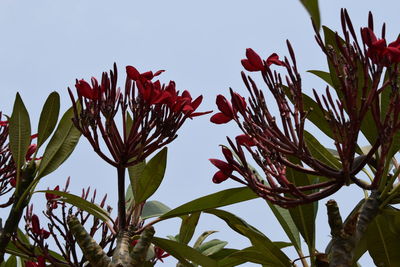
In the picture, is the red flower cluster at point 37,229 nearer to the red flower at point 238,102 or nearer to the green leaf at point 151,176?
the green leaf at point 151,176

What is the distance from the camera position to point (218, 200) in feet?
6.75

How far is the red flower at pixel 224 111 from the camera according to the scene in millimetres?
1892

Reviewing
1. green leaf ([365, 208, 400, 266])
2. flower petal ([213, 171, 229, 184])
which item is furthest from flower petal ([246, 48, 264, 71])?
green leaf ([365, 208, 400, 266])

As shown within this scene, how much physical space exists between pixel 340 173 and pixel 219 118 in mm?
475

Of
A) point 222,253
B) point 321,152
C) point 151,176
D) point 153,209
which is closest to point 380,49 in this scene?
point 321,152

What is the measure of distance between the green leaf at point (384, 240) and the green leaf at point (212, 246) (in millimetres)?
910

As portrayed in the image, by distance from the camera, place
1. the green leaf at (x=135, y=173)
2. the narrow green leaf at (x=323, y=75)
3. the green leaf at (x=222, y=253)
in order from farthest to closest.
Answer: the green leaf at (x=222, y=253) → the narrow green leaf at (x=323, y=75) → the green leaf at (x=135, y=173)

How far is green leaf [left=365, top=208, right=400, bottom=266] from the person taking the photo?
1943 mm

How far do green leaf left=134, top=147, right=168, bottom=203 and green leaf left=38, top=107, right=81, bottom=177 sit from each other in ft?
1.22

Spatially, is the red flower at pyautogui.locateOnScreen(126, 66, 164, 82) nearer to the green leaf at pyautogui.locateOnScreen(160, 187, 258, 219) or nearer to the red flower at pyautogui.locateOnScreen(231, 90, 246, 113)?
the red flower at pyautogui.locateOnScreen(231, 90, 246, 113)

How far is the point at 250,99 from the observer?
1.77 metres

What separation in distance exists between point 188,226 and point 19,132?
0.86 m

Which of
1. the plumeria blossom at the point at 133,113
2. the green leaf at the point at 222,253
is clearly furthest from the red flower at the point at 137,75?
the green leaf at the point at 222,253

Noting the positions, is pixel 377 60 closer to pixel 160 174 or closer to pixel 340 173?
pixel 340 173
